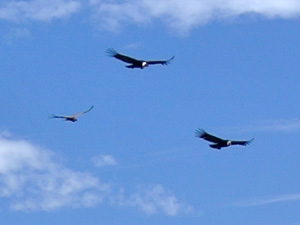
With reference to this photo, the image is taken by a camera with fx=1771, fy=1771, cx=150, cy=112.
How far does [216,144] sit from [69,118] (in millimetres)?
21375

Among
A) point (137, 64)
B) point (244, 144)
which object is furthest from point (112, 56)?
point (244, 144)

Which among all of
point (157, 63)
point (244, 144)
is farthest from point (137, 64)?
point (244, 144)

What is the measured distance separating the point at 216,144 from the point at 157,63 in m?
12.0

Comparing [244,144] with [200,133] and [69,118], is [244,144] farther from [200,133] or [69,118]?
[69,118]

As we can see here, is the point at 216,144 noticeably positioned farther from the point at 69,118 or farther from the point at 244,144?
the point at 69,118

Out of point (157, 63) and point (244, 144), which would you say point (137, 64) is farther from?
point (244, 144)

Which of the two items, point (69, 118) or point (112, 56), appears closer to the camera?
point (112, 56)

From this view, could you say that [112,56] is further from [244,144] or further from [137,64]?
[244,144]

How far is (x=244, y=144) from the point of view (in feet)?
614

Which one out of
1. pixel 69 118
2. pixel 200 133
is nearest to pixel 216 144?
pixel 200 133

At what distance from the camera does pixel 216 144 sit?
18562 centimetres

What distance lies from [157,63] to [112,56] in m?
6.75

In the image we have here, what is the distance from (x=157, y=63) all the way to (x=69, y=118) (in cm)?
1419

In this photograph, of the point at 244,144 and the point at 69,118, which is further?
the point at 69,118
